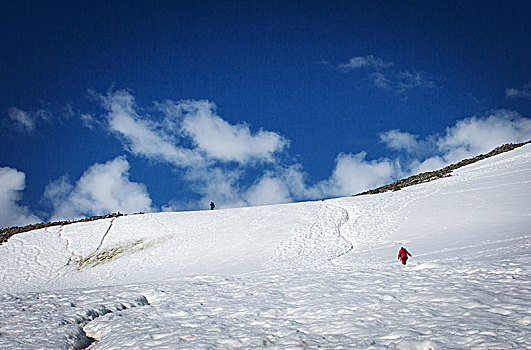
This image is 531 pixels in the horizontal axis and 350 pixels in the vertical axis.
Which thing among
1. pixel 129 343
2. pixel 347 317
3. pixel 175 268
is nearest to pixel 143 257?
pixel 175 268

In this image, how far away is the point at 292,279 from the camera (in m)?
10.7

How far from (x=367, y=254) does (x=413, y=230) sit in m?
5.09

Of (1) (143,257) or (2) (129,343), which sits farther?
(1) (143,257)

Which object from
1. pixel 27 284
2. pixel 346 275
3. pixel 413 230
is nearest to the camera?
pixel 346 275

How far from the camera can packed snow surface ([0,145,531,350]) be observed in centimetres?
565

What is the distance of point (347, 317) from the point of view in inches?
251

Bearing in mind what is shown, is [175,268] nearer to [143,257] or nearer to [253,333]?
[143,257]

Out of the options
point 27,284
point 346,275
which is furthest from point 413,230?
point 27,284

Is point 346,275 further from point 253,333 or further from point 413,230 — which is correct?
point 413,230

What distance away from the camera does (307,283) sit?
384 inches

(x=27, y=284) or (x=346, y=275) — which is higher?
(x=27, y=284)

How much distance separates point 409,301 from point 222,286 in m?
5.76

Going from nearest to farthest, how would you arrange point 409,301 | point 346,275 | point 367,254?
1. point 409,301
2. point 346,275
3. point 367,254

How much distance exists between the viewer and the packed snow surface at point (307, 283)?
18.5ft
